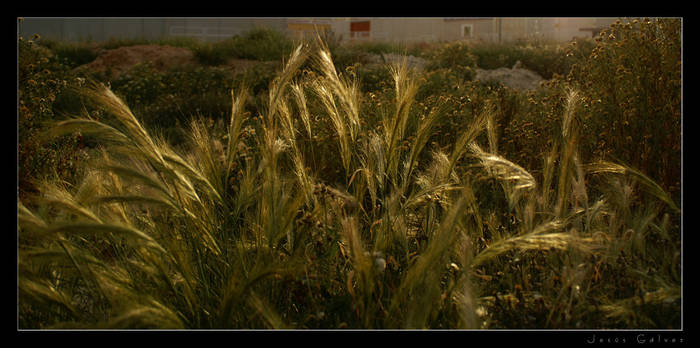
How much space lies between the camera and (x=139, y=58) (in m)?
9.27

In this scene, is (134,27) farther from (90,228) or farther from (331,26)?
(90,228)

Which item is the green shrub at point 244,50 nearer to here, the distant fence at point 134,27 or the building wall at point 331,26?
the building wall at point 331,26

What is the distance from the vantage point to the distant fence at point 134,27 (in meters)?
11.8

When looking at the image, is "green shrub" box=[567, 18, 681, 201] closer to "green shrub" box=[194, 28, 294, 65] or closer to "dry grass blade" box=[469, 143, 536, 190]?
"dry grass blade" box=[469, 143, 536, 190]

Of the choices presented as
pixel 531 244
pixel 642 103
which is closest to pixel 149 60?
pixel 642 103

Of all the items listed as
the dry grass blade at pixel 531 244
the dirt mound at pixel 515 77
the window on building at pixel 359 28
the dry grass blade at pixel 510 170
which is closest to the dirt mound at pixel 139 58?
the dirt mound at pixel 515 77

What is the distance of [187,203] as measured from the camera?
2184 mm

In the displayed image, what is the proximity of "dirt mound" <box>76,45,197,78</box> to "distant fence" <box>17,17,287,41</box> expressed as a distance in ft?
7.13

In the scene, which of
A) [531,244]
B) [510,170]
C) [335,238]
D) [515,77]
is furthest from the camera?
[515,77]

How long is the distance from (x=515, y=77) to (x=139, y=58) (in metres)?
6.36

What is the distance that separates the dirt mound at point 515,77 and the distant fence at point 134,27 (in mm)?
5833
